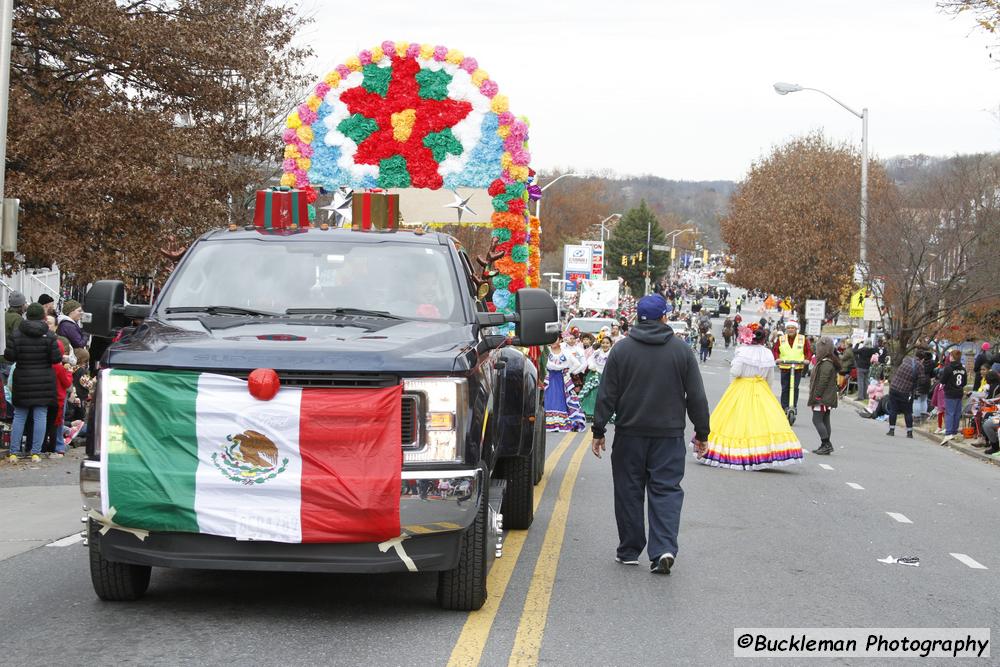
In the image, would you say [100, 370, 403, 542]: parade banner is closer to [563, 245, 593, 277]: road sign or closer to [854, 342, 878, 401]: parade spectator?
[854, 342, 878, 401]: parade spectator

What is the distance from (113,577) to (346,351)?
1.88m

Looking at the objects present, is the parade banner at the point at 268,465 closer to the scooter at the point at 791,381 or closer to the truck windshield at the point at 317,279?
the truck windshield at the point at 317,279

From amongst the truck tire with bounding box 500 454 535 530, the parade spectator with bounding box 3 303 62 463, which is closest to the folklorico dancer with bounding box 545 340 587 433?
the parade spectator with bounding box 3 303 62 463

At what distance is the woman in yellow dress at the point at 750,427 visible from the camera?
15.5m

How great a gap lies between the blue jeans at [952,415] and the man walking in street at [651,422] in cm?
1783

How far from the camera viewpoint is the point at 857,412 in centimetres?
3238

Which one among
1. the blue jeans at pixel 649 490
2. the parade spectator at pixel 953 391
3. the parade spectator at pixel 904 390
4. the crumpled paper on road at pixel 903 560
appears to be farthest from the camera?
the parade spectator at pixel 904 390

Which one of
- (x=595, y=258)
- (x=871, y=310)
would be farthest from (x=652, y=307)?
(x=595, y=258)

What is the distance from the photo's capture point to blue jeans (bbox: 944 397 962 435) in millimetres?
24641

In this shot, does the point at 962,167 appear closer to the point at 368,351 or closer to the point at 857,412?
the point at 857,412

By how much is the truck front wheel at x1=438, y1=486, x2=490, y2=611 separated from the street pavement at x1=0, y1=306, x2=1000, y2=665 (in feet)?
0.33

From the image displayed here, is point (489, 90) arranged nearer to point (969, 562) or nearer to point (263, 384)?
point (969, 562)

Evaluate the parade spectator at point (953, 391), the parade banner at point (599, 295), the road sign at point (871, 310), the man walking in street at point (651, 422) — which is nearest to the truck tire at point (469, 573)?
the man walking in street at point (651, 422)

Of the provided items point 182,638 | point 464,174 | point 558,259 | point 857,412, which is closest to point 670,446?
point 182,638
